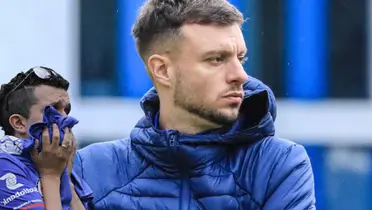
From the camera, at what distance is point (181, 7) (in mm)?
2869

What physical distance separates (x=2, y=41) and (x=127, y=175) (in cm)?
507

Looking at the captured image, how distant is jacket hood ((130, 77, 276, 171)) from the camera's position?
2.82 metres

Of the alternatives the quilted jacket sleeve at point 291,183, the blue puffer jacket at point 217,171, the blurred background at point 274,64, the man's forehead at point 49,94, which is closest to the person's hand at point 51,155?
the man's forehead at point 49,94

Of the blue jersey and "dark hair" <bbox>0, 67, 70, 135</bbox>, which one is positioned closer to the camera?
the blue jersey

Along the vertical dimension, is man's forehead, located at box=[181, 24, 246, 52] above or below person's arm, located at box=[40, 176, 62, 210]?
above

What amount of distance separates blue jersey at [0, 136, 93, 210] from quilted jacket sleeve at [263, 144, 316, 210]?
549 mm

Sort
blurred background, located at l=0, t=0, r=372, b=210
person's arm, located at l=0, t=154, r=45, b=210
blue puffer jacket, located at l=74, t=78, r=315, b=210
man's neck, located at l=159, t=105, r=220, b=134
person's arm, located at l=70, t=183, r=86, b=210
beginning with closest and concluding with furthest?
person's arm, located at l=0, t=154, r=45, b=210, person's arm, located at l=70, t=183, r=86, b=210, blue puffer jacket, located at l=74, t=78, r=315, b=210, man's neck, located at l=159, t=105, r=220, b=134, blurred background, located at l=0, t=0, r=372, b=210

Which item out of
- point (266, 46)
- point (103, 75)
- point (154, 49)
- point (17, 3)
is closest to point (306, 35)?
point (266, 46)

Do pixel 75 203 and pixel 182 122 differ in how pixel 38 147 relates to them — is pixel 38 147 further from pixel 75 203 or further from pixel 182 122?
pixel 182 122

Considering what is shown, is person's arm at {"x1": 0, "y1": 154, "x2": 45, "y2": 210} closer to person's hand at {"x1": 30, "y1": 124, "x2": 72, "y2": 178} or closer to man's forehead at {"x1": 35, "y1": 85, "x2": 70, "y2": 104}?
person's hand at {"x1": 30, "y1": 124, "x2": 72, "y2": 178}

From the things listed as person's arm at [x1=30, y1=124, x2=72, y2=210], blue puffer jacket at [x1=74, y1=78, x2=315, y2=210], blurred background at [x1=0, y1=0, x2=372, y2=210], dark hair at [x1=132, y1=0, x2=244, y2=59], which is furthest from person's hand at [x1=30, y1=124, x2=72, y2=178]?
blurred background at [x1=0, y1=0, x2=372, y2=210]

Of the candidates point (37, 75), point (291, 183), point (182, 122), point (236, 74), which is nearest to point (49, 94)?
point (37, 75)

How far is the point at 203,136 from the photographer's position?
2834 mm

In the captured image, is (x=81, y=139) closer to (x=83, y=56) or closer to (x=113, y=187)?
(x=83, y=56)
